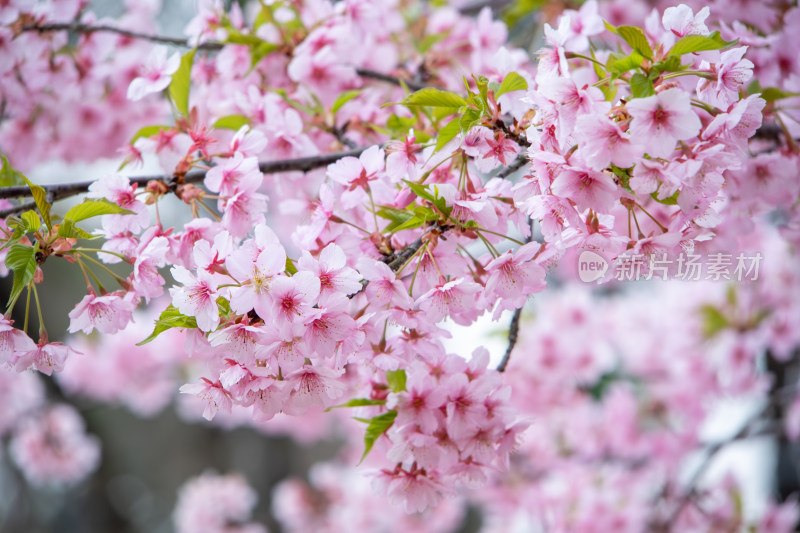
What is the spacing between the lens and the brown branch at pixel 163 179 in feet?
3.61

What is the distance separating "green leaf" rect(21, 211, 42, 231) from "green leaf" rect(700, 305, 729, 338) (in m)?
2.63

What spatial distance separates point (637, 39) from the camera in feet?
2.94

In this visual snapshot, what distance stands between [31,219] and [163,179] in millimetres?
278

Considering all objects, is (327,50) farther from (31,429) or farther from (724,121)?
(31,429)

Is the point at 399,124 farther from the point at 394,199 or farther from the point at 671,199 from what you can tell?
the point at 671,199

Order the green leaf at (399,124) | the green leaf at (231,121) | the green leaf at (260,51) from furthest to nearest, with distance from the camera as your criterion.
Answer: the green leaf at (260,51) < the green leaf at (231,121) < the green leaf at (399,124)

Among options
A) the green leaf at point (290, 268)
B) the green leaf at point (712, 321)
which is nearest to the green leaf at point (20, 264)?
the green leaf at point (290, 268)

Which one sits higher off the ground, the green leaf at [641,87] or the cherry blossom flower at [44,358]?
the green leaf at [641,87]

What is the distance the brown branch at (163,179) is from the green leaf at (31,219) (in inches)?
5.5

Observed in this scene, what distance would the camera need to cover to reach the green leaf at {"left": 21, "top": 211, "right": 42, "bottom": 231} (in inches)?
37.6

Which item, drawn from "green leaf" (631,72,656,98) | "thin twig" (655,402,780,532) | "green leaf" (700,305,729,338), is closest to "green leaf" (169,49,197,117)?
"green leaf" (631,72,656,98)

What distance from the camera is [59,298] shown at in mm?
6000

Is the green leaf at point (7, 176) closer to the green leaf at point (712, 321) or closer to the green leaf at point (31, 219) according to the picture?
the green leaf at point (31, 219)

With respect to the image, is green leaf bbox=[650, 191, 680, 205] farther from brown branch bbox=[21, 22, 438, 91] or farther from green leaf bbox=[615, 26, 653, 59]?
brown branch bbox=[21, 22, 438, 91]
